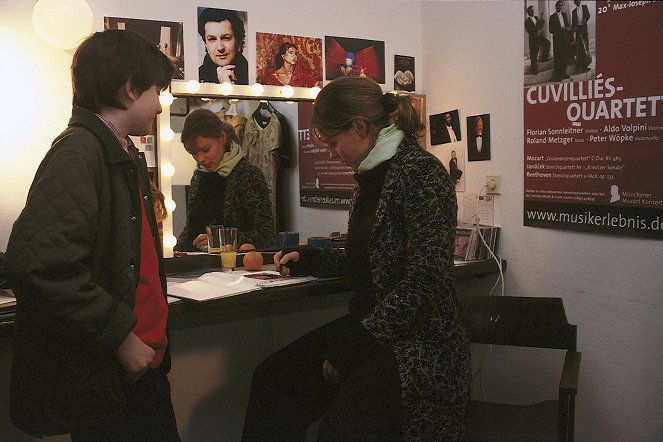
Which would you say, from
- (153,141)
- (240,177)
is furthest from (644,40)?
(153,141)

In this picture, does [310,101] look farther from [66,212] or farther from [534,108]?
[66,212]

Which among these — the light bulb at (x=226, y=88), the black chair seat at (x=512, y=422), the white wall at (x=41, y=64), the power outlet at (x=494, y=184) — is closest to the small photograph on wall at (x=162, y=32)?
the white wall at (x=41, y=64)

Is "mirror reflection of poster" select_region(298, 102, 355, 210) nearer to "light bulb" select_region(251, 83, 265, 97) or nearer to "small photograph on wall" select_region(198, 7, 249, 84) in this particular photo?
"light bulb" select_region(251, 83, 265, 97)

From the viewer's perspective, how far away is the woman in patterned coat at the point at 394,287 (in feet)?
4.92

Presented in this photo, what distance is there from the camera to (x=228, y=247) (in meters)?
2.17

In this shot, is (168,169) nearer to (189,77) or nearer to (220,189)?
(220,189)

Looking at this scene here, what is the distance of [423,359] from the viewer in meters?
1.51

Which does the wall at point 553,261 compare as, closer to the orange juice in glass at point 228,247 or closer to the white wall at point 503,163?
the white wall at point 503,163

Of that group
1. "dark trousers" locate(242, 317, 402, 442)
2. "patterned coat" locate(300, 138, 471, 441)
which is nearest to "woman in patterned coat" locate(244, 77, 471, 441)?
"patterned coat" locate(300, 138, 471, 441)

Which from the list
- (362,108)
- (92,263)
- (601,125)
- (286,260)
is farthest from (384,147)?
(92,263)

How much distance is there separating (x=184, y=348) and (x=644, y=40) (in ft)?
5.40

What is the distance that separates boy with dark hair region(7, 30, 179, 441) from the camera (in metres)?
1.09

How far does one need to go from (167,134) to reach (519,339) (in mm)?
1204

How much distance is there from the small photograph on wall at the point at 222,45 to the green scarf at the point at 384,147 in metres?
0.75
